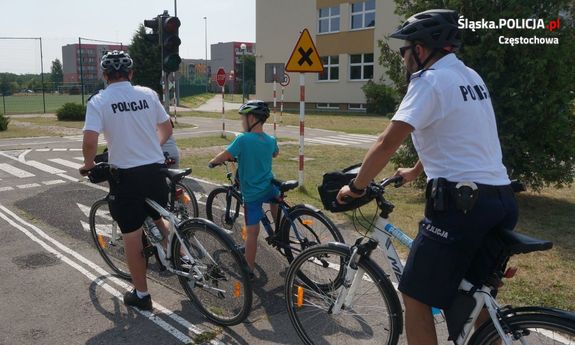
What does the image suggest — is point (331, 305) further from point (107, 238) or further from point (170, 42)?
point (170, 42)

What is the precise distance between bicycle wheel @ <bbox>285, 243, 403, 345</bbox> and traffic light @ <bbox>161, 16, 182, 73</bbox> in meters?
7.28

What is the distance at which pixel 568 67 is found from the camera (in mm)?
6965

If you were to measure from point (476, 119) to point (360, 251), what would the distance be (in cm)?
106

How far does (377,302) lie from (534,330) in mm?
946

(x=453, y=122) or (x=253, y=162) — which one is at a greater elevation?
(x=453, y=122)

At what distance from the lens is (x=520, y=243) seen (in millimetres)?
2256

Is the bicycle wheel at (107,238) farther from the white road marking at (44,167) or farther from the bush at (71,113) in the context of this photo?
the bush at (71,113)

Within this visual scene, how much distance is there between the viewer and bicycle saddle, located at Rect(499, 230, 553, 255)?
218 centimetres

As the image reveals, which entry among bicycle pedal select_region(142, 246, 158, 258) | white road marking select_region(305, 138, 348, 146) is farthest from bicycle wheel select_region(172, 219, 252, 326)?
white road marking select_region(305, 138, 348, 146)

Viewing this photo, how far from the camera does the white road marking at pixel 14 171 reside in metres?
10.1

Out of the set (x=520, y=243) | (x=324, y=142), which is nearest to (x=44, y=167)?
(x=324, y=142)

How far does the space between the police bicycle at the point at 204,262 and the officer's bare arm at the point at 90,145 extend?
77 mm

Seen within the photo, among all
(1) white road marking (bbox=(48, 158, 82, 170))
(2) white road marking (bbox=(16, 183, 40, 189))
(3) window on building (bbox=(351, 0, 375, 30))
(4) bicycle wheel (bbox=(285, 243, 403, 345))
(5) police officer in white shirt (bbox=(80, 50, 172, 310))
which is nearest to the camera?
(4) bicycle wheel (bbox=(285, 243, 403, 345))

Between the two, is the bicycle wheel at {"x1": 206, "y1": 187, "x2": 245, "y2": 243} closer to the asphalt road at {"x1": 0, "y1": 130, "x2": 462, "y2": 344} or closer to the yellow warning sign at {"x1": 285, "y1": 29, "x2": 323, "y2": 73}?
the asphalt road at {"x1": 0, "y1": 130, "x2": 462, "y2": 344}
